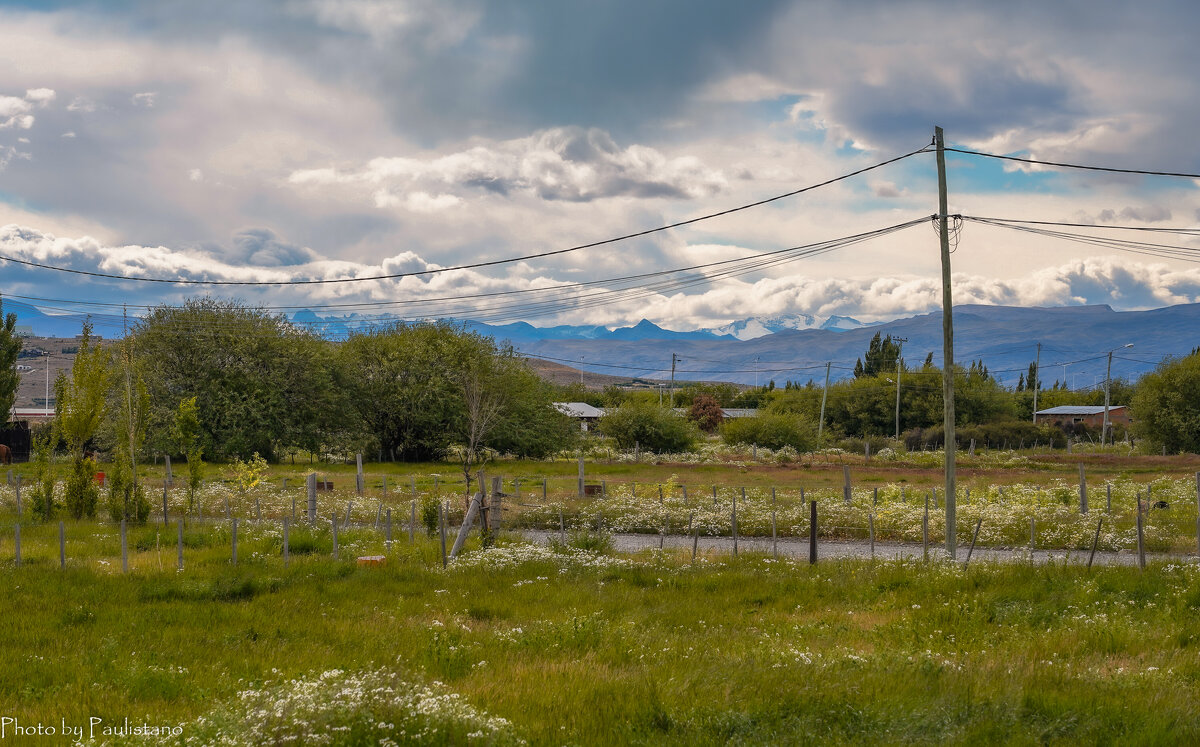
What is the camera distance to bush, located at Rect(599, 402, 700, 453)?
245 feet

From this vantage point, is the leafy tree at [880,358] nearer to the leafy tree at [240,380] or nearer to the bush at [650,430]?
the bush at [650,430]

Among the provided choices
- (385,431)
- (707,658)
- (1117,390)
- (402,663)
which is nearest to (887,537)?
(707,658)

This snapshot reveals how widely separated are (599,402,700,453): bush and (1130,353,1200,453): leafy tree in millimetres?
41925

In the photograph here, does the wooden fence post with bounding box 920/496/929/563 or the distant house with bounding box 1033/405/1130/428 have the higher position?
the distant house with bounding box 1033/405/1130/428

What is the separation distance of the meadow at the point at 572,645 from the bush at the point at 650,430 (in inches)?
1958

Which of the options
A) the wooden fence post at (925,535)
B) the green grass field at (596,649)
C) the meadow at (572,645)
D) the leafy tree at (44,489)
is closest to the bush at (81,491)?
the leafy tree at (44,489)

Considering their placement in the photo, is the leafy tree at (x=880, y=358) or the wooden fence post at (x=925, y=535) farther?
the leafy tree at (x=880, y=358)

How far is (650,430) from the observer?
2933 inches

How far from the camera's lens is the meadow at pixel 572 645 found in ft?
26.7

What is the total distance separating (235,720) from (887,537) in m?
26.1

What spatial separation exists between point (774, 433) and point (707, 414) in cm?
2948

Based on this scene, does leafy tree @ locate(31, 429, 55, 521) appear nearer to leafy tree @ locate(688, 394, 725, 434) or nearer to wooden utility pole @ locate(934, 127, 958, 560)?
wooden utility pole @ locate(934, 127, 958, 560)

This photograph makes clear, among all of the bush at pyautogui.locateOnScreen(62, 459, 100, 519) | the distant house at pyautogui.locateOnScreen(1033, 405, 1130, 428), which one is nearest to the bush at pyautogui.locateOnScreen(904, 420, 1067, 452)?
the distant house at pyautogui.locateOnScreen(1033, 405, 1130, 428)

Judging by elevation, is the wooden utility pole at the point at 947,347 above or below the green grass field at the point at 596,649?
above
